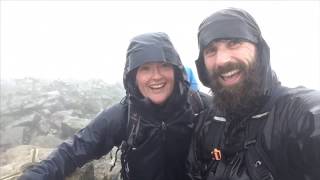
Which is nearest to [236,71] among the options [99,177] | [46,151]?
[99,177]

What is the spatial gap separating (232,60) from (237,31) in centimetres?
32

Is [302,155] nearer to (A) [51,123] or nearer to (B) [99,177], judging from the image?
(B) [99,177]

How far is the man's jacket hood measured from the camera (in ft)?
19.3

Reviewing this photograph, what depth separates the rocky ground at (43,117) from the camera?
9.61m

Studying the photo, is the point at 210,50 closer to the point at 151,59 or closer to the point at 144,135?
the point at 151,59

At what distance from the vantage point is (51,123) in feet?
55.2

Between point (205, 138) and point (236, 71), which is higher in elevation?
point (236, 71)

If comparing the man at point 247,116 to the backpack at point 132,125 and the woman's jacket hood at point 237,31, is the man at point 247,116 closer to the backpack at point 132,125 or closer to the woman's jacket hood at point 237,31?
the woman's jacket hood at point 237,31

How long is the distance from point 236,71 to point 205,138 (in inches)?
33.9

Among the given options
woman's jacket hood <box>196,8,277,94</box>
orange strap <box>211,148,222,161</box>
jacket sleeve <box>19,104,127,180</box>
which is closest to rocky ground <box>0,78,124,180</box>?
jacket sleeve <box>19,104,127,180</box>

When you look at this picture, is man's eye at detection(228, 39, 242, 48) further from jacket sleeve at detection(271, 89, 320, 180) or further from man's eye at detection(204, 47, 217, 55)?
jacket sleeve at detection(271, 89, 320, 180)

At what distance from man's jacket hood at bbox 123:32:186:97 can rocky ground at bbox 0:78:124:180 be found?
203cm

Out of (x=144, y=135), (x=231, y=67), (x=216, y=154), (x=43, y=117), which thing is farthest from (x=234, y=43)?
(x=43, y=117)

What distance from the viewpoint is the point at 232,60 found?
451cm
